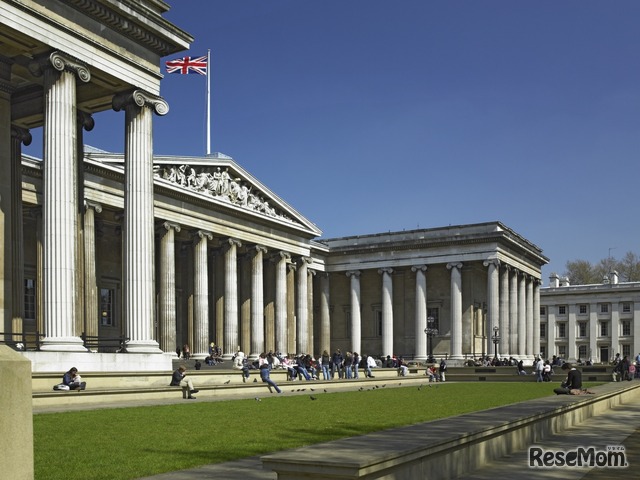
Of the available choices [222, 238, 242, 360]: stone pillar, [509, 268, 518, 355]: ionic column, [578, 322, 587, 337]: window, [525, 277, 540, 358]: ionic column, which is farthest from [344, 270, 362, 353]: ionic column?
[578, 322, 587, 337]: window

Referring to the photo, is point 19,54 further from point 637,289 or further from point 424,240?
point 637,289

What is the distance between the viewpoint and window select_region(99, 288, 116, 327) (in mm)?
52844

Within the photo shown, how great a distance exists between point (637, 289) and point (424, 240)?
49482mm

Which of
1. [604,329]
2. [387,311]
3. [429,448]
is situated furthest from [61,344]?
[604,329]

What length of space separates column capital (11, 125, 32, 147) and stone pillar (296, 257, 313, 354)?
125 feet

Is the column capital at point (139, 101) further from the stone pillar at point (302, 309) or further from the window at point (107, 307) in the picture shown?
the stone pillar at point (302, 309)

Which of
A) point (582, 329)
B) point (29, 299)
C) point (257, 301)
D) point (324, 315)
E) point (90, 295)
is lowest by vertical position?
point (582, 329)

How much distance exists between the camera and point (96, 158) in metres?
45.9

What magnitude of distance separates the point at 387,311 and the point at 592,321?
162 feet

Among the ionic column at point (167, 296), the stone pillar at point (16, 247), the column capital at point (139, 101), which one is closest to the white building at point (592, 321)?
the ionic column at point (167, 296)

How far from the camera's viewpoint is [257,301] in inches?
2482

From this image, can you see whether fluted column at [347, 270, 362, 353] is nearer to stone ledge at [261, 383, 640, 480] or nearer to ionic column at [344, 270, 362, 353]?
ionic column at [344, 270, 362, 353]

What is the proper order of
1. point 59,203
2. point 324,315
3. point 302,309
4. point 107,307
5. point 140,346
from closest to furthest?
point 59,203 → point 140,346 → point 107,307 → point 302,309 → point 324,315

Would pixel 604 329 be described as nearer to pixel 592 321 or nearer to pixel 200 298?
pixel 592 321
